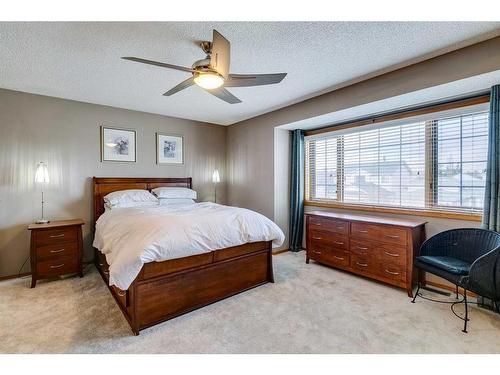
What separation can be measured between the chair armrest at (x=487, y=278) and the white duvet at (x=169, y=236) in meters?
1.84

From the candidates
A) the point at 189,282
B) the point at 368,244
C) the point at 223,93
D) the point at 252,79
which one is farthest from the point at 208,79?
the point at 368,244

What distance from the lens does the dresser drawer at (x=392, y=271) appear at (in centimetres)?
283

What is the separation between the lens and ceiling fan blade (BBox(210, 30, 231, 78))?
5.70 feet

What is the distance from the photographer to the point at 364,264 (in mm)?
3189

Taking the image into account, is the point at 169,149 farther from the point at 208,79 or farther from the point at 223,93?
the point at 208,79

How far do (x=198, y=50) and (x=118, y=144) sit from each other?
262 centimetres

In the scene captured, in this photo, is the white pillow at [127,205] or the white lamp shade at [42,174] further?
the white pillow at [127,205]

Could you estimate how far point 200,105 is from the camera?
13.2ft

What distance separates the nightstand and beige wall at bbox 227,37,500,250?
2.90 meters

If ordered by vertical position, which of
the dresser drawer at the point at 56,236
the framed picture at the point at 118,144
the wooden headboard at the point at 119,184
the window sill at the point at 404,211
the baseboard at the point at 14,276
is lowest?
the baseboard at the point at 14,276

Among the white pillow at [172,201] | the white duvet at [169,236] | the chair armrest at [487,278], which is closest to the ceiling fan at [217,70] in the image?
the white duvet at [169,236]

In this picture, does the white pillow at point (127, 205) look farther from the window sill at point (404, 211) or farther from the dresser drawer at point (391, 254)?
the dresser drawer at point (391, 254)
